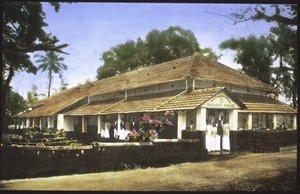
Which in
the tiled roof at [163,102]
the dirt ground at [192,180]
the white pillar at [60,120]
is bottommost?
the dirt ground at [192,180]

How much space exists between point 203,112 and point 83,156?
5.88 m

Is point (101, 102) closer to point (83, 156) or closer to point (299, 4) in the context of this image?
point (83, 156)

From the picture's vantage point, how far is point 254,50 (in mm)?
29359

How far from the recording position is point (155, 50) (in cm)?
3825

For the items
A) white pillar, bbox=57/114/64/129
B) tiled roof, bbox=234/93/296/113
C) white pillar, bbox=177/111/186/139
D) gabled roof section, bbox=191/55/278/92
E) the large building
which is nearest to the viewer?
the large building

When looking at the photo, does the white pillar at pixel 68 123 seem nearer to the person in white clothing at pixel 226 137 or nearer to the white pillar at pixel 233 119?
the person in white clothing at pixel 226 137

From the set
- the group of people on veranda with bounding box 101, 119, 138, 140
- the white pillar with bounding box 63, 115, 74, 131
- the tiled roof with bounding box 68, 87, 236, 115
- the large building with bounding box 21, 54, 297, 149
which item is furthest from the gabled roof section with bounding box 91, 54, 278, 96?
the white pillar with bounding box 63, 115, 74, 131

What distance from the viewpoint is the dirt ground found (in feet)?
28.6

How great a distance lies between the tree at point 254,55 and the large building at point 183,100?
596cm

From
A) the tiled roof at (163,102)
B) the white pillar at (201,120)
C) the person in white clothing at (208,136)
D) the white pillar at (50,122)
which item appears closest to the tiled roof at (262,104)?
the tiled roof at (163,102)

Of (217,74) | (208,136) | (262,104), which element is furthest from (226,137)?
(262,104)

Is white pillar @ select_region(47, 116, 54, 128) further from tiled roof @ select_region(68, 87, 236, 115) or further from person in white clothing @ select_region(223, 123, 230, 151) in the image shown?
person in white clothing @ select_region(223, 123, 230, 151)

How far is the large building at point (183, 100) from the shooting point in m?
15.5

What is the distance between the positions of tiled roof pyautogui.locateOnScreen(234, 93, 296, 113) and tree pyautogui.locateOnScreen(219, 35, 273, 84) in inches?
320
